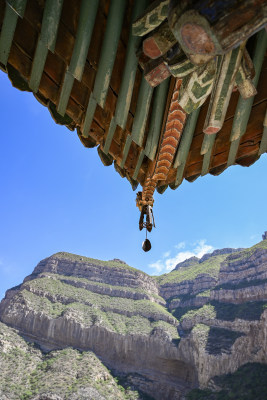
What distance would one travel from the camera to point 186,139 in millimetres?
2309

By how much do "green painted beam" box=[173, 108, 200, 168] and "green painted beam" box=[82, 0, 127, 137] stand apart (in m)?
0.82

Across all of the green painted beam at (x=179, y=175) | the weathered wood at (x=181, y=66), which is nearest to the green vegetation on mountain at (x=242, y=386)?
the green painted beam at (x=179, y=175)

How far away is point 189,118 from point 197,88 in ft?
3.64

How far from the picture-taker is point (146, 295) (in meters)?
86.6

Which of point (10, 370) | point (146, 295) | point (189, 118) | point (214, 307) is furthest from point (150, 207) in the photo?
point (146, 295)

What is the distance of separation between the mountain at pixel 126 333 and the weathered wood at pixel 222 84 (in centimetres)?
5415

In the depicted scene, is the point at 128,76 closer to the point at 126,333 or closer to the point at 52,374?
the point at 52,374

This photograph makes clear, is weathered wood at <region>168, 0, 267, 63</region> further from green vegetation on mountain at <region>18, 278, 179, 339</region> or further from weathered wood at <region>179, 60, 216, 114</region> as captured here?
green vegetation on mountain at <region>18, 278, 179, 339</region>

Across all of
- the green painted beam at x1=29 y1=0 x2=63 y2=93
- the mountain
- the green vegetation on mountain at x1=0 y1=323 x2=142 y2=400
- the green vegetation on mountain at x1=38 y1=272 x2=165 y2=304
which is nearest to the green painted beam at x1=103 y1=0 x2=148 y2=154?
the green painted beam at x1=29 y1=0 x2=63 y2=93

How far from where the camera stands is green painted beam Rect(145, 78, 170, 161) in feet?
6.63

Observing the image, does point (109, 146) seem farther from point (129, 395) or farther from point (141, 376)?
point (141, 376)

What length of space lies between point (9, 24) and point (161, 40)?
2.18ft

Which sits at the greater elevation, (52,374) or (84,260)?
(84,260)

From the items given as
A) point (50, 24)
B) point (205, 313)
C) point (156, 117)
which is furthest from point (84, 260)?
point (50, 24)
